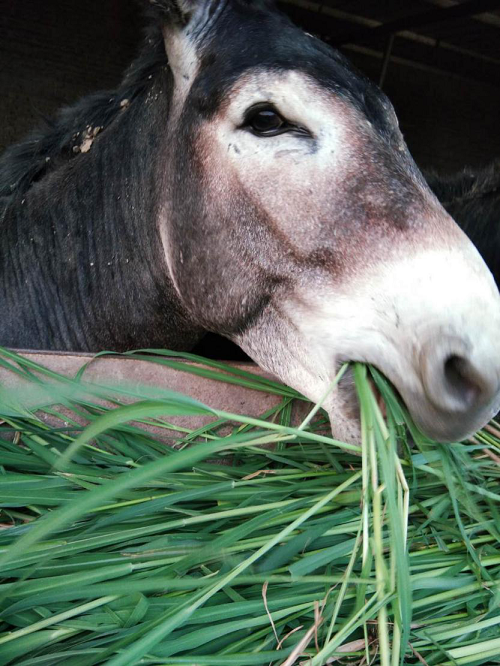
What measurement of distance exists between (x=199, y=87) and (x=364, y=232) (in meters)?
0.63

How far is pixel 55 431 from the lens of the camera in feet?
4.37

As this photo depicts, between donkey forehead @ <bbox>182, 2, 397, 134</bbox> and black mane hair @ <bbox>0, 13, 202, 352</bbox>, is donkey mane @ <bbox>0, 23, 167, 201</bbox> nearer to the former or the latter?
black mane hair @ <bbox>0, 13, 202, 352</bbox>

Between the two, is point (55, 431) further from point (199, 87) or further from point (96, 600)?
point (199, 87)

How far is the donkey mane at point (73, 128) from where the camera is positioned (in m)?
1.97

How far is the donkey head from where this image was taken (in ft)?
3.71

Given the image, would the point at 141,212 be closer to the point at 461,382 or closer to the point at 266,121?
the point at 266,121

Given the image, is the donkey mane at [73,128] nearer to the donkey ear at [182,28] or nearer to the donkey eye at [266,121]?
the donkey ear at [182,28]

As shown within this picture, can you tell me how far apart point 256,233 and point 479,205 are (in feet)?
3.96

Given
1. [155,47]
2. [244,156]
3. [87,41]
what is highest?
[155,47]

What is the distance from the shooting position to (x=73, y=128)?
7.23 feet

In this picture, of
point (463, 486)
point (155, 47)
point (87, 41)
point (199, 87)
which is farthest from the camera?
point (87, 41)

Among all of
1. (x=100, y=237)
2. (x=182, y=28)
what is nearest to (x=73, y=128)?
(x=100, y=237)

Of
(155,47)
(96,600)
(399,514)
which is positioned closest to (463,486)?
(399,514)

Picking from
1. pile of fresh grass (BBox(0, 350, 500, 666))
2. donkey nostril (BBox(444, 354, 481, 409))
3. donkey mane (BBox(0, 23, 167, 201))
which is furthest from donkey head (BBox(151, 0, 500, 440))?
donkey mane (BBox(0, 23, 167, 201))
